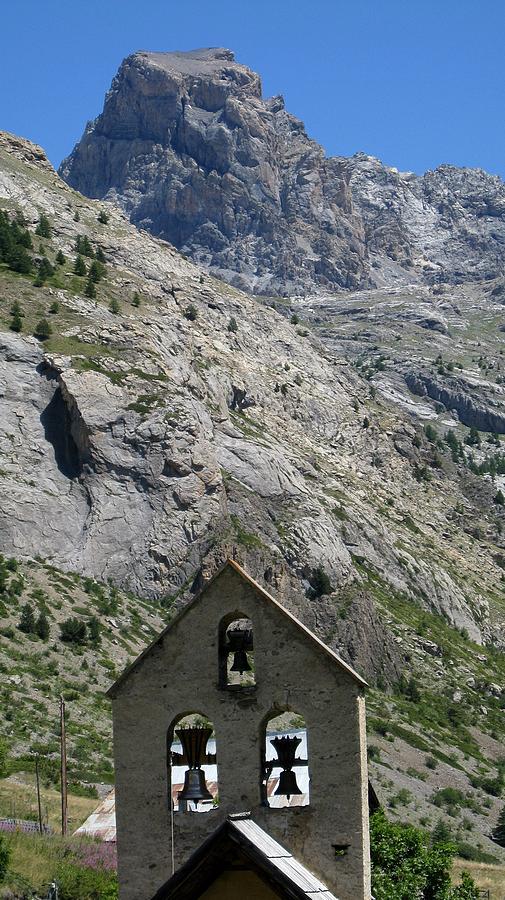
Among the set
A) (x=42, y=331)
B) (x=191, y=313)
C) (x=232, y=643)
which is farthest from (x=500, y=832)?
(x=232, y=643)

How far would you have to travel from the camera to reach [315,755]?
12.8m

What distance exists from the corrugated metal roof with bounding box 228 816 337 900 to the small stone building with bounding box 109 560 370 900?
0.04 feet

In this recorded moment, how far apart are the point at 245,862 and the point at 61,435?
10126 cm

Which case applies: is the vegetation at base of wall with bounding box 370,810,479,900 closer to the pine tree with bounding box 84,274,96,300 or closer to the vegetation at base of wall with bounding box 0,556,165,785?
the vegetation at base of wall with bounding box 0,556,165,785

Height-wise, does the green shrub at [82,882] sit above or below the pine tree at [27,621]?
below

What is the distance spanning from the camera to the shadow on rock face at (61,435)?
110875mm

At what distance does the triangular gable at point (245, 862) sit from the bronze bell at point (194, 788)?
1.09m

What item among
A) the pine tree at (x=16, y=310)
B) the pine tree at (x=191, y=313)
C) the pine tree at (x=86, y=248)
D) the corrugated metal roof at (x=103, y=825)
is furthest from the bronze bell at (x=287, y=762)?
the pine tree at (x=86, y=248)

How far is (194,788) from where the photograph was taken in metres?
13.9

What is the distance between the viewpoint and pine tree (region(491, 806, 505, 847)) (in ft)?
284

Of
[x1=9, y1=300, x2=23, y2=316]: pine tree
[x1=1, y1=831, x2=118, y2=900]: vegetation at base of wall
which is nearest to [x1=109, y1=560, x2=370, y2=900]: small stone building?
[x1=1, y1=831, x2=118, y2=900]: vegetation at base of wall

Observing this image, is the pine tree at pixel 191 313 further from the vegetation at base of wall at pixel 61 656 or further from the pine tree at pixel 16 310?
the vegetation at base of wall at pixel 61 656

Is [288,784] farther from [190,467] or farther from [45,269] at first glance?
[45,269]

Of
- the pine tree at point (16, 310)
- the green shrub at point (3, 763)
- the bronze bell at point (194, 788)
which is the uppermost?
the pine tree at point (16, 310)
